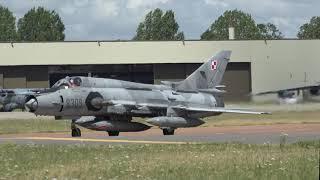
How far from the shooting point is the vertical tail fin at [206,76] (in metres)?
32.8

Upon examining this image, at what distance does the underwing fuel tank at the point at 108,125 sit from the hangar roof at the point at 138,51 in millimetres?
48067

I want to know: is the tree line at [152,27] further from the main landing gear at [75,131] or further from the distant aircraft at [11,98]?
the main landing gear at [75,131]

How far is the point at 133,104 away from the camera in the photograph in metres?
29.4

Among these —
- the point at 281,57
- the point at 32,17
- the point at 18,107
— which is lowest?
the point at 18,107

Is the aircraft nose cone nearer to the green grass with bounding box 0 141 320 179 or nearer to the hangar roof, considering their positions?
the green grass with bounding box 0 141 320 179

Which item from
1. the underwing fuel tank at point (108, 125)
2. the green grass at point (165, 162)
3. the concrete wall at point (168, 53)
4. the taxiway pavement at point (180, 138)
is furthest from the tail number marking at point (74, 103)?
the concrete wall at point (168, 53)

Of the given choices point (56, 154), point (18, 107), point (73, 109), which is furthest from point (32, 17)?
point (56, 154)

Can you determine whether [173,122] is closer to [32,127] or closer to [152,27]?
[32,127]

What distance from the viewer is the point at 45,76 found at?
7788cm

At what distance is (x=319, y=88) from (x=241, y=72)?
68.0 metres

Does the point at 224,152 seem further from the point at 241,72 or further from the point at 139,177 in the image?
the point at 241,72

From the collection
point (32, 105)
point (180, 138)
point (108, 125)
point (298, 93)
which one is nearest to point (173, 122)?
point (108, 125)

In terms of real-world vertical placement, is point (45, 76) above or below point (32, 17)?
below

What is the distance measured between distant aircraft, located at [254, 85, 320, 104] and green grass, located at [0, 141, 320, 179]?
3.80 ft
